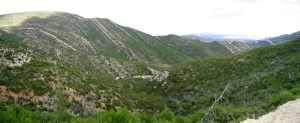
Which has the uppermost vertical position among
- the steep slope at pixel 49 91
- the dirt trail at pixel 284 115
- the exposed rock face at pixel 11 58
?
the exposed rock face at pixel 11 58

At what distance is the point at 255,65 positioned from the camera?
36.9 metres

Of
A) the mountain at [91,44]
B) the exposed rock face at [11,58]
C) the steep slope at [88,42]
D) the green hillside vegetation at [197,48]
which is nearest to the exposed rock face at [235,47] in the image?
the green hillside vegetation at [197,48]

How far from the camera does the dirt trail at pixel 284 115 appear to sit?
12695 mm

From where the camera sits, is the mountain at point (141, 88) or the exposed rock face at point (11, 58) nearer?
the mountain at point (141, 88)

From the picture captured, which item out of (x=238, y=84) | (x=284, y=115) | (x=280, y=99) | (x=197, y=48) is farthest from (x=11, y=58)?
(x=197, y=48)

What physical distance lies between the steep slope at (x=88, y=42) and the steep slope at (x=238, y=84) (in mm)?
24581

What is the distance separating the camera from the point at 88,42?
296 feet

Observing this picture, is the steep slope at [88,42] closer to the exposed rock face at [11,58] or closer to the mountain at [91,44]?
the mountain at [91,44]

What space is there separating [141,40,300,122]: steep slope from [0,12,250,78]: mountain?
2339 centimetres

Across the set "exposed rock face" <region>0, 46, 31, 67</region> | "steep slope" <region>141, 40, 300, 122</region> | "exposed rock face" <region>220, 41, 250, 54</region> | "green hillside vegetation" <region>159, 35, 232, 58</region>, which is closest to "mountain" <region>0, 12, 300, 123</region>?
"steep slope" <region>141, 40, 300, 122</region>

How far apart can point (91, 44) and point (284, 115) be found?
3221 inches

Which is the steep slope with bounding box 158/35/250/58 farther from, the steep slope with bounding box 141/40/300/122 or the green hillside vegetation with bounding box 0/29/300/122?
the green hillside vegetation with bounding box 0/29/300/122

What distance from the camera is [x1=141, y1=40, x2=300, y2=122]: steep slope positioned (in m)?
16.1

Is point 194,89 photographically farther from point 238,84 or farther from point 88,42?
point 88,42
